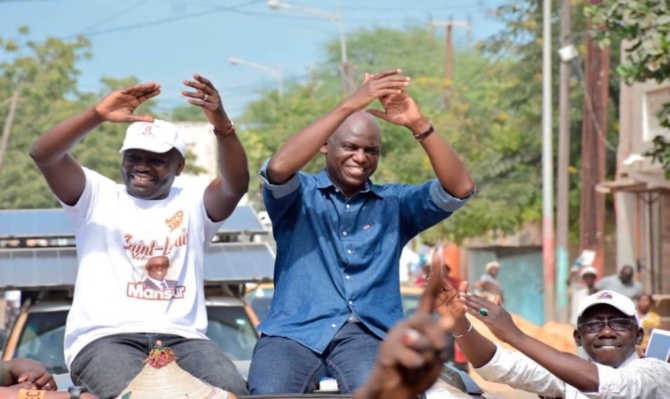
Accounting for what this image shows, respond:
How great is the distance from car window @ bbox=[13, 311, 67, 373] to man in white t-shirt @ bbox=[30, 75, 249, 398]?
8.96ft

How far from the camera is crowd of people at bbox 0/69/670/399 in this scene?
15.8 ft

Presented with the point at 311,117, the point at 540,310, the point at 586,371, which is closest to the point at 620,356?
the point at 586,371


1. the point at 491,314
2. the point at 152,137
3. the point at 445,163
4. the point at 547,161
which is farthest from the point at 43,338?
the point at 547,161

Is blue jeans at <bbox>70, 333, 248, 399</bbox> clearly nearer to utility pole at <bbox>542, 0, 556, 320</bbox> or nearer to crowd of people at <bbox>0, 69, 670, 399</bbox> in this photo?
crowd of people at <bbox>0, 69, 670, 399</bbox>

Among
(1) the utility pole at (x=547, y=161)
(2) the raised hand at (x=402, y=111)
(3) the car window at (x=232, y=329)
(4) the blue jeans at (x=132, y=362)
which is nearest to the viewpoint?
(4) the blue jeans at (x=132, y=362)

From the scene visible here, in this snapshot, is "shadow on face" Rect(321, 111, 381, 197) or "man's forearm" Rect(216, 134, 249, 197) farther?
"man's forearm" Rect(216, 134, 249, 197)

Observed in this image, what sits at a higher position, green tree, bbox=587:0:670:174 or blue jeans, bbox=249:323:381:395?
green tree, bbox=587:0:670:174

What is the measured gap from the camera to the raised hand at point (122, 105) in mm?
4949

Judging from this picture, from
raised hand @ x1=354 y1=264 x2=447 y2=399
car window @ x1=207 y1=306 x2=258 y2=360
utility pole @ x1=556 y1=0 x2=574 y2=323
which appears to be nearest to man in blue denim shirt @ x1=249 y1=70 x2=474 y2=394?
raised hand @ x1=354 y1=264 x2=447 y2=399

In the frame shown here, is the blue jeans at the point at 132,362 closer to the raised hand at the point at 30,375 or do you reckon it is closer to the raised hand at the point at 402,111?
the raised hand at the point at 30,375

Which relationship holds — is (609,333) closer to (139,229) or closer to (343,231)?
(343,231)

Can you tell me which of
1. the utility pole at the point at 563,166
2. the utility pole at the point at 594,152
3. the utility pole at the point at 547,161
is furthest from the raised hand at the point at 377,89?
the utility pole at the point at 594,152

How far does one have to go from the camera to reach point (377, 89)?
4848 mm

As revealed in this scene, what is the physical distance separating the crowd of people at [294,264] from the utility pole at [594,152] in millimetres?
22963
